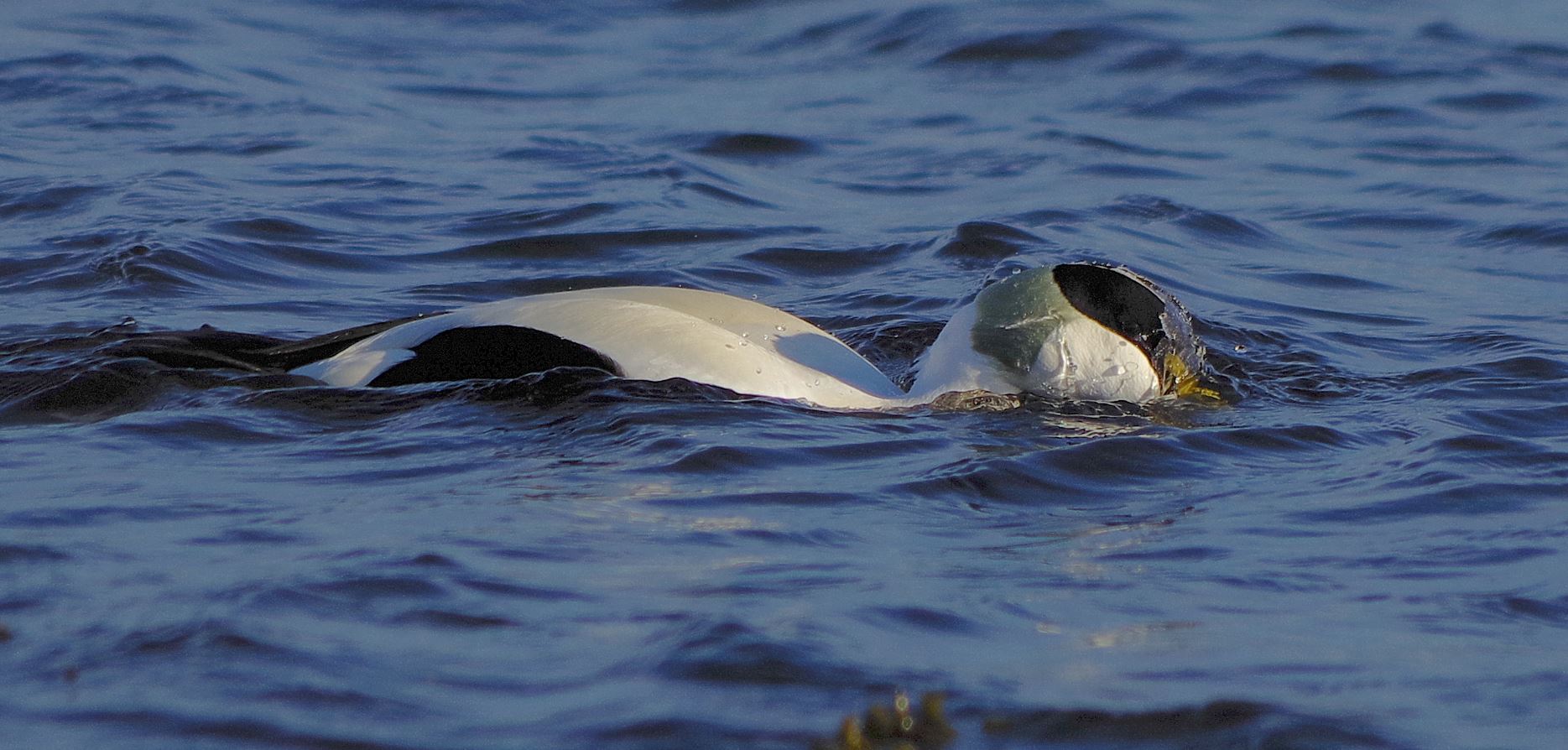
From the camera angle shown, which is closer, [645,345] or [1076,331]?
[645,345]

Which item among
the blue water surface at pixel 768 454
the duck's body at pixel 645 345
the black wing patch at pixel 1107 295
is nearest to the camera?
the blue water surface at pixel 768 454

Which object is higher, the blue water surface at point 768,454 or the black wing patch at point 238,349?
the black wing patch at point 238,349

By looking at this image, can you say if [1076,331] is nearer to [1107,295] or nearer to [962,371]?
[1107,295]

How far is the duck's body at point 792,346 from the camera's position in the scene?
15.0 ft

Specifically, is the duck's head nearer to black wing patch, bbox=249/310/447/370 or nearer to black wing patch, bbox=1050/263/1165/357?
black wing patch, bbox=1050/263/1165/357

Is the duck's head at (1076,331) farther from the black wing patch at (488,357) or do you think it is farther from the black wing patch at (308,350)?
the black wing patch at (308,350)

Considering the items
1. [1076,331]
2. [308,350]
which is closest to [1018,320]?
[1076,331]

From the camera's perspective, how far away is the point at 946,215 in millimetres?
8211

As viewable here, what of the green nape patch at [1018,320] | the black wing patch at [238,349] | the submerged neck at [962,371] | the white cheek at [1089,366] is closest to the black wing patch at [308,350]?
the black wing patch at [238,349]

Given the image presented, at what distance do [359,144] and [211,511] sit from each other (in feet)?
19.6

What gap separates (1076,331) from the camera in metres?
4.80

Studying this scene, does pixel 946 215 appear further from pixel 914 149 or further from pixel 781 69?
pixel 781 69

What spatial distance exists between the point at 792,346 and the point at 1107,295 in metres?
0.77

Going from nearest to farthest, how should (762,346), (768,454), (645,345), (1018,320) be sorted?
(768,454), (645,345), (762,346), (1018,320)
